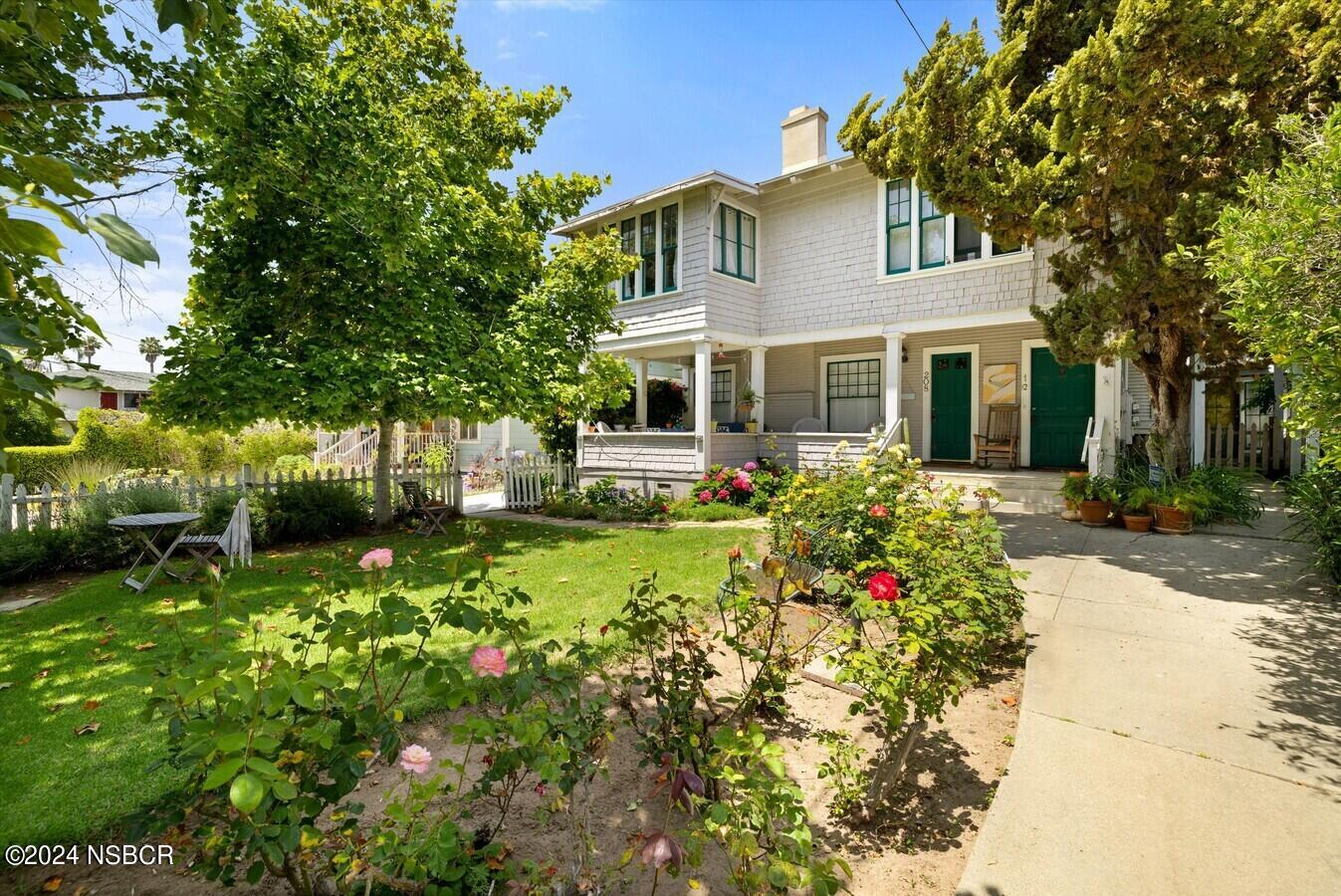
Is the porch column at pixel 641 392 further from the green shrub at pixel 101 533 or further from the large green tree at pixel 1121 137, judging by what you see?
the green shrub at pixel 101 533

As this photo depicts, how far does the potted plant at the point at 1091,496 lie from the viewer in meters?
7.95

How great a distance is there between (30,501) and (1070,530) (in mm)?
13769

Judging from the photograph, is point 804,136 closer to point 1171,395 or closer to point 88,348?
point 1171,395

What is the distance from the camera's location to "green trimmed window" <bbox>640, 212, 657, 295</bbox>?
42.6 feet

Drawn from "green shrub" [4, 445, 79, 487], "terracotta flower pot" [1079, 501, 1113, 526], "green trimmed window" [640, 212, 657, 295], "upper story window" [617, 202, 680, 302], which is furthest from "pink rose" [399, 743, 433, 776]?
"green shrub" [4, 445, 79, 487]

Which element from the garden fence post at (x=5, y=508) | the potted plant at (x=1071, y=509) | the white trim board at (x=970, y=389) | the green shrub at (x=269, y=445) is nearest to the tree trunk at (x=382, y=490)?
the garden fence post at (x=5, y=508)

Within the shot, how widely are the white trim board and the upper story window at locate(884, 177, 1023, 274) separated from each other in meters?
2.20

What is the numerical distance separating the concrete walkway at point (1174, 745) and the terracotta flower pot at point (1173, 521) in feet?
6.07

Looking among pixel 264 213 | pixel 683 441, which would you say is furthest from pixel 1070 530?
pixel 264 213

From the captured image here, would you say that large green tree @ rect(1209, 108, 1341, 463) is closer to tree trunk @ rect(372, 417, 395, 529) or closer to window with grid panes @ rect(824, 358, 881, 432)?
window with grid panes @ rect(824, 358, 881, 432)

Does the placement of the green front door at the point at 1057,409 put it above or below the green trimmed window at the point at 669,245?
below

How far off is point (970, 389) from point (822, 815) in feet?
36.7

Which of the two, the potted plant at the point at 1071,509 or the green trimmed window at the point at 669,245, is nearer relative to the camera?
the potted plant at the point at 1071,509

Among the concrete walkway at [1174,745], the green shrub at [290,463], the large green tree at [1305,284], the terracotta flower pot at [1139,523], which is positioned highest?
the large green tree at [1305,284]
